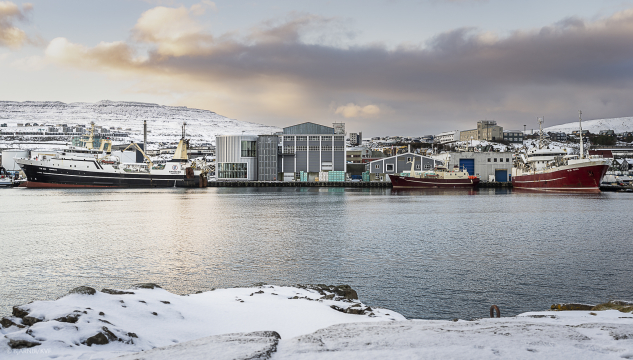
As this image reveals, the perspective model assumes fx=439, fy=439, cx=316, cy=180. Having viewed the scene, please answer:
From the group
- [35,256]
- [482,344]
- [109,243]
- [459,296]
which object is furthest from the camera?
[109,243]

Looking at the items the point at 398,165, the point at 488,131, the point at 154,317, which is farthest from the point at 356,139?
the point at 154,317

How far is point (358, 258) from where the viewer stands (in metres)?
15.9

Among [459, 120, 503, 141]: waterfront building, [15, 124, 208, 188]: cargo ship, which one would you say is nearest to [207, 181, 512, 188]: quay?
[15, 124, 208, 188]: cargo ship

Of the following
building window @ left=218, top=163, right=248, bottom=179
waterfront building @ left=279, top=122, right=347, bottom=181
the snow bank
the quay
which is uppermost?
waterfront building @ left=279, top=122, right=347, bottom=181

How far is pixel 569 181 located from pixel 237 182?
5845 cm

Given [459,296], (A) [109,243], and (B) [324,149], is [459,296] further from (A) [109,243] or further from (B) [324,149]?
(B) [324,149]

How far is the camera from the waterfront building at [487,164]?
87125mm

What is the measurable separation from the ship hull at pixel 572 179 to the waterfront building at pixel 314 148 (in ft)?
115

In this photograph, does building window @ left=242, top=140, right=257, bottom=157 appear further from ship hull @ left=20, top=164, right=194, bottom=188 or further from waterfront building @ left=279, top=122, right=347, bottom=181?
ship hull @ left=20, top=164, right=194, bottom=188

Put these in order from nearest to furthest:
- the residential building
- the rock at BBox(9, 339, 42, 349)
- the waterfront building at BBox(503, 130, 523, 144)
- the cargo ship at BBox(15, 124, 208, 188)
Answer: the rock at BBox(9, 339, 42, 349), the cargo ship at BBox(15, 124, 208, 188), the residential building, the waterfront building at BBox(503, 130, 523, 144)

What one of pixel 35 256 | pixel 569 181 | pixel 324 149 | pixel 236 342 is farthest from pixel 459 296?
pixel 324 149

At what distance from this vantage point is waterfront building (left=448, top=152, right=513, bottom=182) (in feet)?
286

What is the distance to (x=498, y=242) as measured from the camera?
19.6 meters

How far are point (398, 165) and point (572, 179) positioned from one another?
3175 cm
